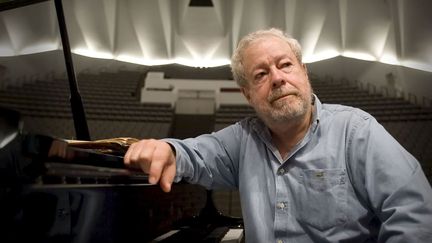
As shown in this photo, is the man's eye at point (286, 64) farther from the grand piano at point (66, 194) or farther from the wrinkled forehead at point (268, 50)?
the grand piano at point (66, 194)

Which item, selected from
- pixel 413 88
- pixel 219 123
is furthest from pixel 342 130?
pixel 219 123

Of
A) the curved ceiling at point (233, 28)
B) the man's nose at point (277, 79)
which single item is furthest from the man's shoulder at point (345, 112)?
the curved ceiling at point (233, 28)

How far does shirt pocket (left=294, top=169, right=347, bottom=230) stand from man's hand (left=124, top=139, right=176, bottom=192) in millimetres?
448

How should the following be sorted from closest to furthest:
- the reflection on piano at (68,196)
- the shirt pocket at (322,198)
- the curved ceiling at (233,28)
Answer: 1. the reflection on piano at (68,196)
2. the shirt pocket at (322,198)
3. the curved ceiling at (233,28)

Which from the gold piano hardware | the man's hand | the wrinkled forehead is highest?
the wrinkled forehead

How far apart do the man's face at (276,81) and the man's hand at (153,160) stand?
439 mm

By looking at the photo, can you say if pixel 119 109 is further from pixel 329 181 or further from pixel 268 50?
pixel 329 181

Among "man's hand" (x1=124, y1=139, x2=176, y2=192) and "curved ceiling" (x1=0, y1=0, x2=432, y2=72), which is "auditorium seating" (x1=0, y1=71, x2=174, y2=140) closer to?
"curved ceiling" (x1=0, y1=0, x2=432, y2=72)

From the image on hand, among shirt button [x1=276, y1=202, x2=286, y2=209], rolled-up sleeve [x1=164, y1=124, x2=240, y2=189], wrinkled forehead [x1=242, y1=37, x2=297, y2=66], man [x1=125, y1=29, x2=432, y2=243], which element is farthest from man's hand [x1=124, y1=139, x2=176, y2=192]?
wrinkled forehead [x1=242, y1=37, x2=297, y2=66]

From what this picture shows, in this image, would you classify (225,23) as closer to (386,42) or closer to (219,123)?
(219,123)

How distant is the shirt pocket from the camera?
103 centimetres

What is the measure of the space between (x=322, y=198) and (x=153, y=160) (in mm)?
560

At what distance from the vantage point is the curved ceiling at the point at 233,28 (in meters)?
5.40

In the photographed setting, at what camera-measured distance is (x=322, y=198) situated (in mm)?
1046
